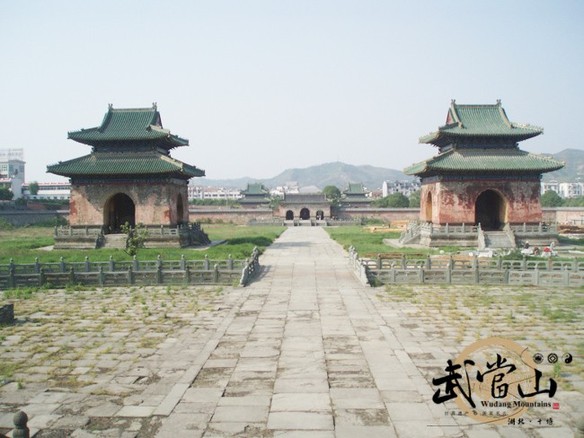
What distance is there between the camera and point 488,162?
34875mm

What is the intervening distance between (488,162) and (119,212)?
29595mm

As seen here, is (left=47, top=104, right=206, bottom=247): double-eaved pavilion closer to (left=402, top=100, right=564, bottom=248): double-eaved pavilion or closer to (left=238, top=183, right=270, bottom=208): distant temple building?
(left=402, top=100, right=564, bottom=248): double-eaved pavilion

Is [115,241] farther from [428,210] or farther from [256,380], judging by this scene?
[256,380]

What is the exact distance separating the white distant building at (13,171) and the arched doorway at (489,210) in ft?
269

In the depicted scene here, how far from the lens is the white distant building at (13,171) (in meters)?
100

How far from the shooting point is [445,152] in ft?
118

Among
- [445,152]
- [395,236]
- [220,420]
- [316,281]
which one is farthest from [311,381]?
[395,236]

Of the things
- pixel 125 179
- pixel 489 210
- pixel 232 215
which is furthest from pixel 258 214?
pixel 489 210

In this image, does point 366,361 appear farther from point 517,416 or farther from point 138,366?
point 138,366

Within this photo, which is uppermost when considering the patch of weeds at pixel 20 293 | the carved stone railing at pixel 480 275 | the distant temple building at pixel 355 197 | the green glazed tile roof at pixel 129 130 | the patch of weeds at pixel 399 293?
the green glazed tile roof at pixel 129 130

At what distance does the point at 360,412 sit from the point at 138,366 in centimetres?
487

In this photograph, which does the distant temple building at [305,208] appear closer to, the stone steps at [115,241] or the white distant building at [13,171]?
the stone steps at [115,241]

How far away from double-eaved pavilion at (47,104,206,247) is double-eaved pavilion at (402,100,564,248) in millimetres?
18460

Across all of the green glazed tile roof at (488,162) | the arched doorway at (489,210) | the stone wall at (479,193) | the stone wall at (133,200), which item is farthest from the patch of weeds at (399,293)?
the arched doorway at (489,210)
